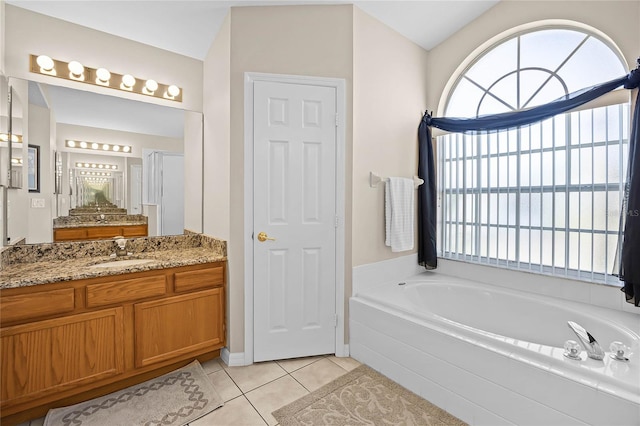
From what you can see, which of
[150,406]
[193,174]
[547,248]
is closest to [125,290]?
[150,406]

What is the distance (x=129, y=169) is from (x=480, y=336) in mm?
2782

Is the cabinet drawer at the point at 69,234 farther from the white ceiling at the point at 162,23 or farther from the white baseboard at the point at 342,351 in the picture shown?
the white baseboard at the point at 342,351

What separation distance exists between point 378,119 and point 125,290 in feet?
7.46

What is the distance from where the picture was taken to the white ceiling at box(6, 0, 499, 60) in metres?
2.06

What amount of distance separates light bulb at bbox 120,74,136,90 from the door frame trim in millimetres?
980

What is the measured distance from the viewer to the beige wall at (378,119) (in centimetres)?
235

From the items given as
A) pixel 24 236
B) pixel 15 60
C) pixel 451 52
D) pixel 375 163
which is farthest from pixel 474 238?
pixel 15 60

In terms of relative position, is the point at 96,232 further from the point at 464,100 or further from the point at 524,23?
the point at 524,23

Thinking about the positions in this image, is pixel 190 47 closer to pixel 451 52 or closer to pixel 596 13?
pixel 451 52

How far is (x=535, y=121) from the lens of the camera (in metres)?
2.24

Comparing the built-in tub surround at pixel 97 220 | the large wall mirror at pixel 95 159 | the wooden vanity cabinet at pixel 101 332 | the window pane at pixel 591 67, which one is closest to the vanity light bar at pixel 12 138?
the large wall mirror at pixel 95 159

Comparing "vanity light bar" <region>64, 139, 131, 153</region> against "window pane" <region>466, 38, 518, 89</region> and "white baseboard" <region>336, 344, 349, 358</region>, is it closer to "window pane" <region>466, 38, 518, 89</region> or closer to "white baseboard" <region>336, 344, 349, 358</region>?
"white baseboard" <region>336, 344, 349, 358</region>

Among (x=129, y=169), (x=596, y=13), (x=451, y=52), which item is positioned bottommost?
(x=129, y=169)

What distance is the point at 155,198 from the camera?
249 centimetres
